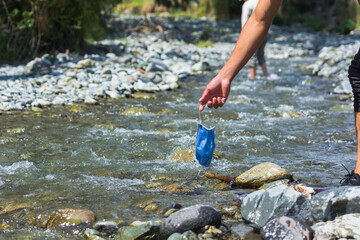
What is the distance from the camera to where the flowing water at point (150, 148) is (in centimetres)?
385

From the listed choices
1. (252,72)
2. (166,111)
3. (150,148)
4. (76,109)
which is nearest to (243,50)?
(150,148)

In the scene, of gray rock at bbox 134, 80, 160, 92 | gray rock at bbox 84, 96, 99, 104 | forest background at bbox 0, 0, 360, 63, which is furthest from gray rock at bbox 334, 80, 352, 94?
gray rock at bbox 84, 96, 99, 104

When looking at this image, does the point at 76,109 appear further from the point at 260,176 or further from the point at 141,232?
the point at 141,232

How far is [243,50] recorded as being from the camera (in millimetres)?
2275

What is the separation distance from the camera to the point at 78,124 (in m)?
6.59

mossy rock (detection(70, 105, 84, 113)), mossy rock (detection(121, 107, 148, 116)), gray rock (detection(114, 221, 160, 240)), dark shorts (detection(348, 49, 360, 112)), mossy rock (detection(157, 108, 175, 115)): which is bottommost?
mossy rock (detection(157, 108, 175, 115))

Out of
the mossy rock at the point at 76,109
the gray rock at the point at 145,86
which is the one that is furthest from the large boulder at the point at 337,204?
the gray rock at the point at 145,86

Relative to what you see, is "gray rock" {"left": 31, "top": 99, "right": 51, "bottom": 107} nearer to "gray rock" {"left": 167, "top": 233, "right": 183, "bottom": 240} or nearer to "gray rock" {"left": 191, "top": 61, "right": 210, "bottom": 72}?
"gray rock" {"left": 191, "top": 61, "right": 210, "bottom": 72}

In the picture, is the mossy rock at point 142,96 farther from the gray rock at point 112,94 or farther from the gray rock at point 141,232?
the gray rock at point 141,232

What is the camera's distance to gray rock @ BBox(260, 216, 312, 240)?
2.85 meters

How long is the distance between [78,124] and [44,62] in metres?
4.33

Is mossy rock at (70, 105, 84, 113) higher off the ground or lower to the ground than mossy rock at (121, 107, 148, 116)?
higher

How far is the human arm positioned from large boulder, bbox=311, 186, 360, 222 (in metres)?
1.28

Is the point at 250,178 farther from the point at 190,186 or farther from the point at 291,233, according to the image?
the point at 291,233
